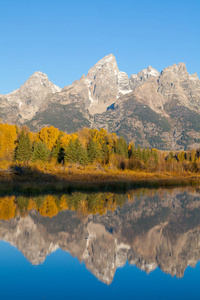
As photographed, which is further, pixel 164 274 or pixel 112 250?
pixel 112 250

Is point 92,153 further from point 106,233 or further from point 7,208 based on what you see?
point 106,233

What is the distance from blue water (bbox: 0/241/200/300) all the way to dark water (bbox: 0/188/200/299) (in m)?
0.04

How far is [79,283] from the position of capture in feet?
44.7

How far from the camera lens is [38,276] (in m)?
14.3

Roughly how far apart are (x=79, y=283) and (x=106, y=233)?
9.22 metres

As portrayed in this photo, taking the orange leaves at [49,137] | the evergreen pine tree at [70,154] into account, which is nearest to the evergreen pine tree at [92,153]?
the evergreen pine tree at [70,154]

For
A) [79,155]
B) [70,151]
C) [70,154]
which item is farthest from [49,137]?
[79,155]

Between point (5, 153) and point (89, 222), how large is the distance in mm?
70090

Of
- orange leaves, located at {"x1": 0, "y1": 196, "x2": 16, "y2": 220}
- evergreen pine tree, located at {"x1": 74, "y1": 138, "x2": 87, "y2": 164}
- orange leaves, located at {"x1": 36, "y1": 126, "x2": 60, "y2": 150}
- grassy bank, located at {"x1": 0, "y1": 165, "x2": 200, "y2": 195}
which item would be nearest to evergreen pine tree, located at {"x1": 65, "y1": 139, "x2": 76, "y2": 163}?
evergreen pine tree, located at {"x1": 74, "y1": 138, "x2": 87, "y2": 164}

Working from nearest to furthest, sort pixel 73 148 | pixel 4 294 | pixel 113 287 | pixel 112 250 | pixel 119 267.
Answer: pixel 4 294 → pixel 113 287 → pixel 119 267 → pixel 112 250 → pixel 73 148

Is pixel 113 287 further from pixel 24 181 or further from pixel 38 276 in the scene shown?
pixel 24 181

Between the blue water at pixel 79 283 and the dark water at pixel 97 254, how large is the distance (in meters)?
0.04

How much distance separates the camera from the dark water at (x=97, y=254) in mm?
13000

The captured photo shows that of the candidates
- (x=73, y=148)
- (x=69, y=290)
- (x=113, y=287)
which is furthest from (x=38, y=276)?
(x=73, y=148)
